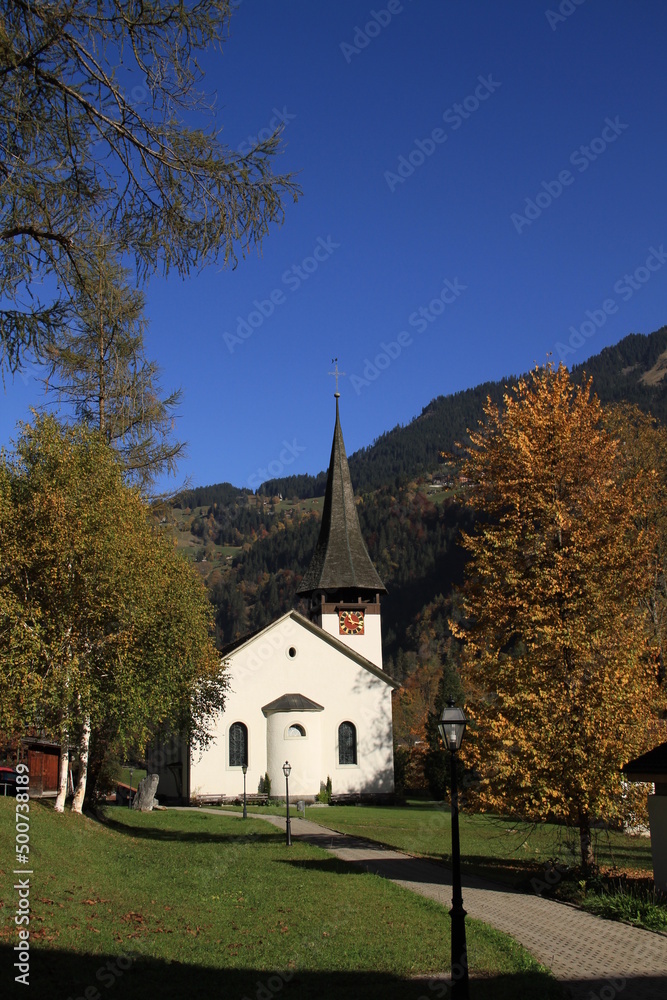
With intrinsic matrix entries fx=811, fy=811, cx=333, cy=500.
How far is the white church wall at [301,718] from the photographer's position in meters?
37.4

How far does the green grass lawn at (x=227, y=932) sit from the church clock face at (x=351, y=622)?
26238mm

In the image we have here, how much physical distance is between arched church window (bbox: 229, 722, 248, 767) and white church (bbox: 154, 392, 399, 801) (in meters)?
0.05

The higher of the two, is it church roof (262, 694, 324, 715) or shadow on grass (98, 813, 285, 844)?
church roof (262, 694, 324, 715)

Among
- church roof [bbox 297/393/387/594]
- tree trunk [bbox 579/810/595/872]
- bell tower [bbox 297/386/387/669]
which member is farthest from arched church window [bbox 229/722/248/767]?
tree trunk [bbox 579/810/595/872]

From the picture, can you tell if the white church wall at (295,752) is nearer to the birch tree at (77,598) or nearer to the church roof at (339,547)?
the church roof at (339,547)

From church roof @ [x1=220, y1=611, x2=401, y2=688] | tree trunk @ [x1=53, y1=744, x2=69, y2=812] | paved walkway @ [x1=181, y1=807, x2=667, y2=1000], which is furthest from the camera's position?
church roof @ [x1=220, y1=611, x2=401, y2=688]

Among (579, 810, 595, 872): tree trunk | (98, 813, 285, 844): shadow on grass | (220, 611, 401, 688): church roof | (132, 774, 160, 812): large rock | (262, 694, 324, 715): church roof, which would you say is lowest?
(132, 774, 160, 812): large rock

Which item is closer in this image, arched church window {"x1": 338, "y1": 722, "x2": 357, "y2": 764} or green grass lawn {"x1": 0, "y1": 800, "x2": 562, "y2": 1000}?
green grass lawn {"x1": 0, "y1": 800, "x2": 562, "y2": 1000}

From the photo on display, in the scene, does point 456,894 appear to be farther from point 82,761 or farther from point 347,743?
point 347,743

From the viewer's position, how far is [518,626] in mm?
16016

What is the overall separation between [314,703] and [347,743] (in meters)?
3.04

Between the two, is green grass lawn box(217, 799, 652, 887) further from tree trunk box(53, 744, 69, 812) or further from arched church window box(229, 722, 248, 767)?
tree trunk box(53, 744, 69, 812)

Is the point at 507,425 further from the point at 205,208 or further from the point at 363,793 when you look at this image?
the point at 363,793

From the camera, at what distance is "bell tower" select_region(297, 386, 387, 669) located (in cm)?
4334
